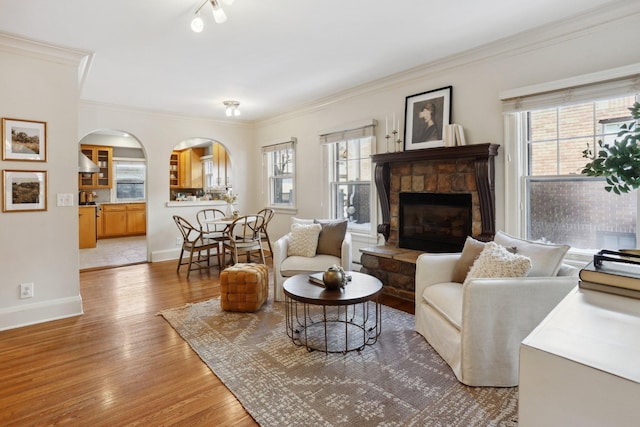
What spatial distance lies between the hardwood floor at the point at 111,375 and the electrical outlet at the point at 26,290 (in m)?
0.29

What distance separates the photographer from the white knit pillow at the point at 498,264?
2193mm

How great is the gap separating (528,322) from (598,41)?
7.64 feet

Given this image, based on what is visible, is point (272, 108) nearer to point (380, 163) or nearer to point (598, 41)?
point (380, 163)

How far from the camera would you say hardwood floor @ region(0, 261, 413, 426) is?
191 centimetres

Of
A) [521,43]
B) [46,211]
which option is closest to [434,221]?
[521,43]

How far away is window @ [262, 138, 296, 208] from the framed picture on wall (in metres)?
2.39

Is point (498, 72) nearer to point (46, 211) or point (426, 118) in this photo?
point (426, 118)

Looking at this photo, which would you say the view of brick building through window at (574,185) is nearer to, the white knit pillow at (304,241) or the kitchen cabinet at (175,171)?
the white knit pillow at (304,241)

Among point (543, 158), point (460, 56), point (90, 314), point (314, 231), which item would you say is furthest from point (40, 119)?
point (543, 158)

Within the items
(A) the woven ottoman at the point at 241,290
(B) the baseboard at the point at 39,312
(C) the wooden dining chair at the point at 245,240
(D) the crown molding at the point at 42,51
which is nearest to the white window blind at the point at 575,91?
(A) the woven ottoman at the point at 241,290

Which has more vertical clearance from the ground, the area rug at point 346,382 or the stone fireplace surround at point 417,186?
the stone fireplace surround at point 417,186

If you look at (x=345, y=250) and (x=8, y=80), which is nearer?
(x=8, y=80)

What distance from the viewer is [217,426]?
1801 millimetres

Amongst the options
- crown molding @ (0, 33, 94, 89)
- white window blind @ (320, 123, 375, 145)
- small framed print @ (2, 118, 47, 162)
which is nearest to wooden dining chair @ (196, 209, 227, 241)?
white window blind @ (320, 123, 375, 145)
